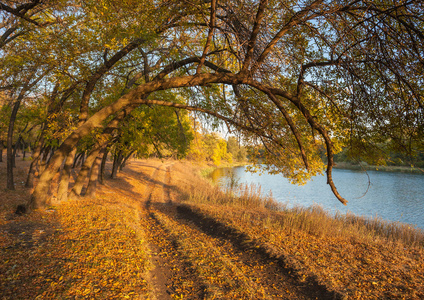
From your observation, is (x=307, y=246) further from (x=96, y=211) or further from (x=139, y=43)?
(x=139, y=43)

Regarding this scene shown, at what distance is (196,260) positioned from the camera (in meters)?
5.51

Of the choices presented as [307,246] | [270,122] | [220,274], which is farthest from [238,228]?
[270,122]

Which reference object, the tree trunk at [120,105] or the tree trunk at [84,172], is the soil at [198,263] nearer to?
the tree trunk at [120,105]

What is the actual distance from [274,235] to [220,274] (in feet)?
8.07

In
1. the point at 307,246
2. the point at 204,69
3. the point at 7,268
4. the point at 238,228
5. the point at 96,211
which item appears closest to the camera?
the point at 7,268

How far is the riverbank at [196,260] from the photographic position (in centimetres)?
409

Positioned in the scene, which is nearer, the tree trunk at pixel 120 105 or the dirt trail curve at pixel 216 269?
the dirt trail curve at pixel 216 269

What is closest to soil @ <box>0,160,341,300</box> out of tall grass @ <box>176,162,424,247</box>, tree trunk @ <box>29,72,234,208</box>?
tree trunk @ <box>29,72,234,208</box>

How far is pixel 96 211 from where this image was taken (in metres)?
8.28

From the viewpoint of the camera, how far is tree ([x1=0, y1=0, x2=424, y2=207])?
423cm

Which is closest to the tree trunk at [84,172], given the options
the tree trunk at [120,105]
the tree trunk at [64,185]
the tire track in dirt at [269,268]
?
the tree trunk at [64,185]

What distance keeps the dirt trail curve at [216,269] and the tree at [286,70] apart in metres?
1.94

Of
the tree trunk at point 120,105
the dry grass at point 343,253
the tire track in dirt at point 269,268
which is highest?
the tree trunk at point 120,105

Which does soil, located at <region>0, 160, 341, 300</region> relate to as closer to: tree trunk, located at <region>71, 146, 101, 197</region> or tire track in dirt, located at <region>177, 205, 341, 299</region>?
tire track in dirt, located at <region>177, 205, 341, 299</region>
